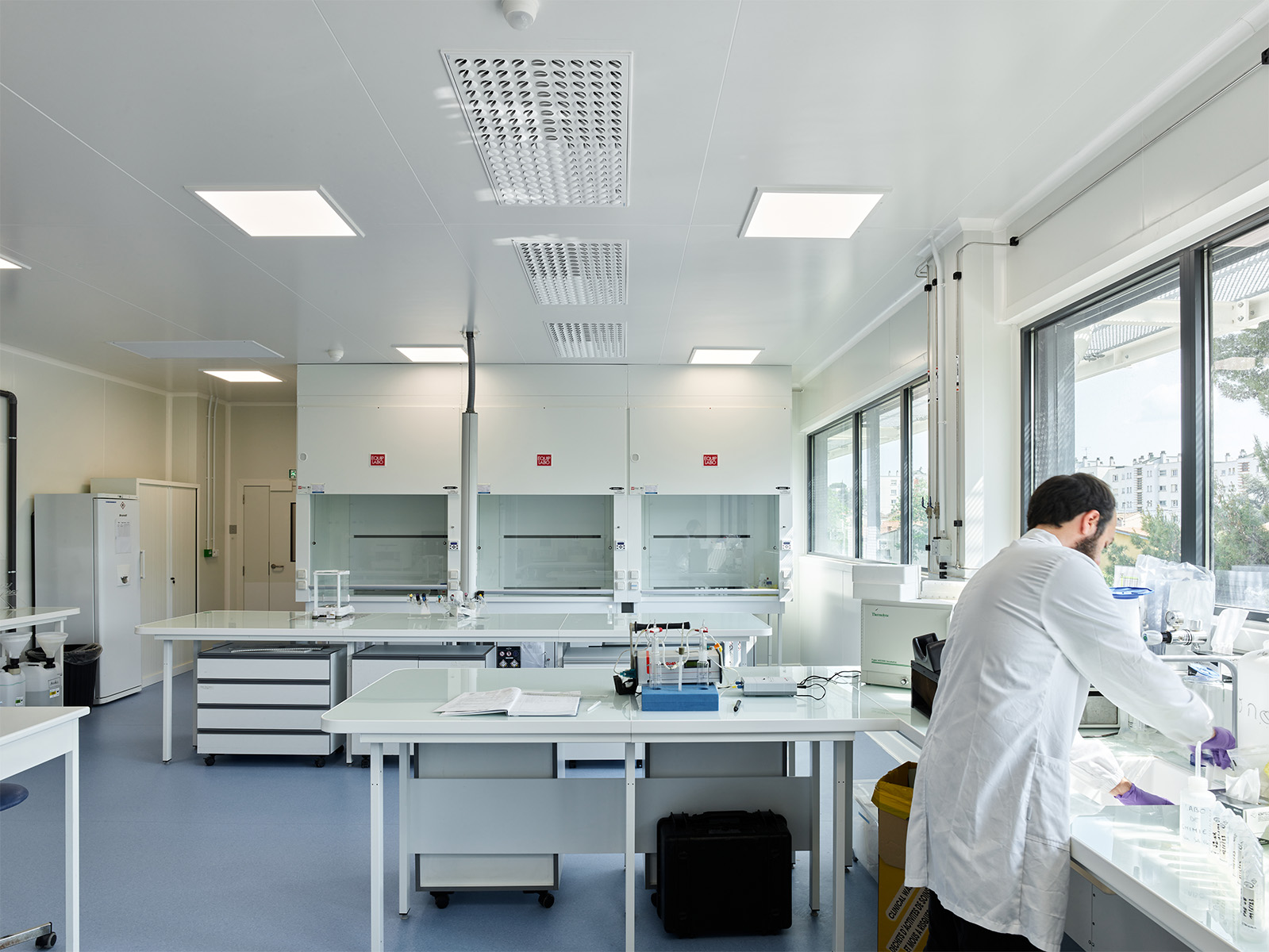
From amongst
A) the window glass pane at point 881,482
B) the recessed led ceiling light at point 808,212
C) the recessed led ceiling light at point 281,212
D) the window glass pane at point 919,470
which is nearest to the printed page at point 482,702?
the recessed led ceiling light at point 281,212

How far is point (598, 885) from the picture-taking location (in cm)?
305

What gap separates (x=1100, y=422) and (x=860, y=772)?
93.6 inches

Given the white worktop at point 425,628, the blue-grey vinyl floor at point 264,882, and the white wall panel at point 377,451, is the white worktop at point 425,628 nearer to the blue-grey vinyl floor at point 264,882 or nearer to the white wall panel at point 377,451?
the blue-grey vinyl floor at point 264,882

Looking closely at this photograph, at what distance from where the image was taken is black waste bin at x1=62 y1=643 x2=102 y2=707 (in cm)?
582

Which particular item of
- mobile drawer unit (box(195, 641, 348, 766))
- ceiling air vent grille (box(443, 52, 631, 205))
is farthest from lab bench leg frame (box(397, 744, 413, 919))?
ceiling air vent grille (box(443, 52, 631, 205))

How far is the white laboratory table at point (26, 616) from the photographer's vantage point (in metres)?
4.99

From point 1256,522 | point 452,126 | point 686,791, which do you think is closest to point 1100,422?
point 1256,522

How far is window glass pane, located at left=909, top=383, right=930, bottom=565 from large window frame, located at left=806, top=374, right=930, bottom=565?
24 millimetres

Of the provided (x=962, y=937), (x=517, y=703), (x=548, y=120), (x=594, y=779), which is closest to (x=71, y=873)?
(x=517, y=703)

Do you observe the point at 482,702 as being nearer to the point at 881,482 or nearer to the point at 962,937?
the point at 962,937

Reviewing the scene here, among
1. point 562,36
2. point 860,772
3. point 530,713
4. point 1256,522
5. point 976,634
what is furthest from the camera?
point 860,772

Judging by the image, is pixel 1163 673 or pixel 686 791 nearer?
pixel 1163 673

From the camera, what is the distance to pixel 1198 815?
157cm

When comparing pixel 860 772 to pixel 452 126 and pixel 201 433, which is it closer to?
pixel 452 126
